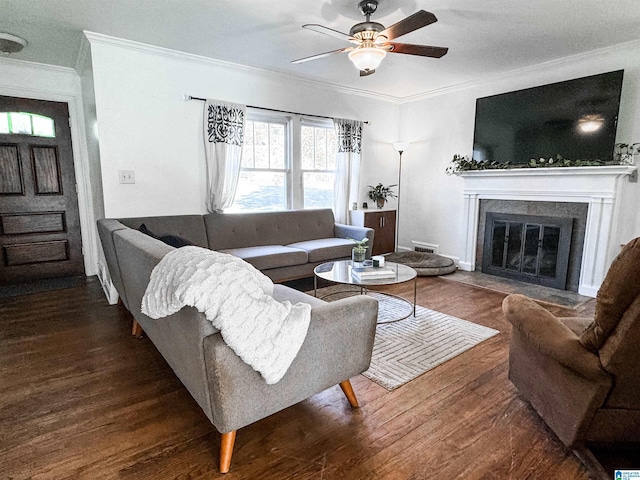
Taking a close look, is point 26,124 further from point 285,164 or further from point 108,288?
point 285,164

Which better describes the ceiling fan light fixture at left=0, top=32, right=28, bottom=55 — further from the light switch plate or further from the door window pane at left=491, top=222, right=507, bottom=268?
the door window pane at left=491, top=222, right=507, bottom=268

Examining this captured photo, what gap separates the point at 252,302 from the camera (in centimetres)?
127

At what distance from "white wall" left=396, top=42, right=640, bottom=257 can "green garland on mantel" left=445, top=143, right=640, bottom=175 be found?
0.09 metres

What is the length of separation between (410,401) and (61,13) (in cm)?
380

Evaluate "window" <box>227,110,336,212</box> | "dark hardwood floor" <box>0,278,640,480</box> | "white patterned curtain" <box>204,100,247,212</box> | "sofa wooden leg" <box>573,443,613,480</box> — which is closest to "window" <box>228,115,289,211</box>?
"window" <box>227,110,336,212</box>

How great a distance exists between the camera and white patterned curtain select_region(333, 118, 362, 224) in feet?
16.2

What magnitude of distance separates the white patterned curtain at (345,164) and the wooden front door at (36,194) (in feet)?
11.0

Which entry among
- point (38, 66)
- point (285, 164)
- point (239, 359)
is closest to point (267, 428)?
point (239, 359)

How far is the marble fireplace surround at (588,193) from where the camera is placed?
3.49 m

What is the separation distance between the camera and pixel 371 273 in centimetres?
291

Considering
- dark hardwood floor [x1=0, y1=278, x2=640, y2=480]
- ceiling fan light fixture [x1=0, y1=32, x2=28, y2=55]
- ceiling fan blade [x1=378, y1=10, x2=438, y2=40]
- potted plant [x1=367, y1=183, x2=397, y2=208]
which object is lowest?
dark hardwood floor [x1=0, y1=278, x2=640, y2=480]

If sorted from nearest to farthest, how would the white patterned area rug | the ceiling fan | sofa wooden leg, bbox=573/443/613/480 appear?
sofa wooden leg, bbox=573/443/613/480 → the white patterned area rug → the ceiling fan

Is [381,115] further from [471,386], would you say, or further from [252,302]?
[252,302]

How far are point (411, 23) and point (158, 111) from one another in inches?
105
